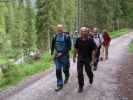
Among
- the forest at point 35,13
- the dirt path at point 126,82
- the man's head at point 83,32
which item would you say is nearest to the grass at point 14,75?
the dirt path at point 126,82

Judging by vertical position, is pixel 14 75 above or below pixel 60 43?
below

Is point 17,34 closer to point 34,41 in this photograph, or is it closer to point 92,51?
point 34,41

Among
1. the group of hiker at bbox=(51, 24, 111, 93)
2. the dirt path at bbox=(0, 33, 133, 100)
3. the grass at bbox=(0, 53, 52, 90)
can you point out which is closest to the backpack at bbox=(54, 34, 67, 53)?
the group of hiker at bbox=(51, 24, 111, 93)

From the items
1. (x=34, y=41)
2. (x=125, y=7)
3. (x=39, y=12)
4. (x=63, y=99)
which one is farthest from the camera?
(x=125, y=7)

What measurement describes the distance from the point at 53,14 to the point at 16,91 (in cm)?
5336

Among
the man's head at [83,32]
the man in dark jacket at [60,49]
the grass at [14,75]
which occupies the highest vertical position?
the man's head at [83,32]

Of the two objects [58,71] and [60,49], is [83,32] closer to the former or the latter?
[60,49]

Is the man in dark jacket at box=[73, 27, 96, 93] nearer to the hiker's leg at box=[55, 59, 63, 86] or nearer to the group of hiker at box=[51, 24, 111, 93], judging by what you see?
the group of hiker at box=[51, 24, 111, 93]

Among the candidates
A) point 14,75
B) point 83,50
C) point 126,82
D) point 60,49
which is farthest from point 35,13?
point 83,50

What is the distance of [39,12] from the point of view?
2689 inches

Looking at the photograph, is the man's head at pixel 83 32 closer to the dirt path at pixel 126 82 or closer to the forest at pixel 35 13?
the dirt path at pixel 126 82

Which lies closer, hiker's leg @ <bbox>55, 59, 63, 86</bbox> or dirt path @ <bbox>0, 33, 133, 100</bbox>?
dirt path @ <bbox>0, 33, 133, 100</bbox>

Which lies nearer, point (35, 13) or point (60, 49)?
point (60, 49)

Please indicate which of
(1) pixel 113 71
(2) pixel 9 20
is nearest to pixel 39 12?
(2) pixel 9 20
